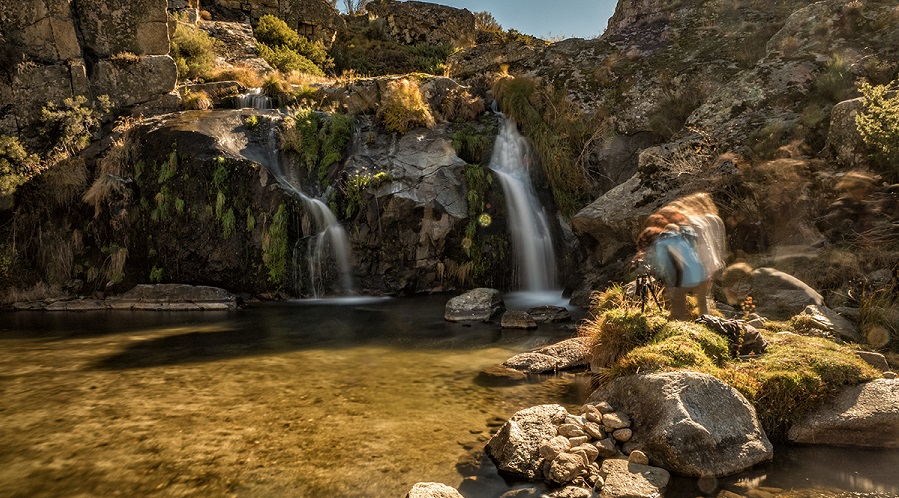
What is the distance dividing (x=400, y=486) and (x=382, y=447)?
0.70 meters

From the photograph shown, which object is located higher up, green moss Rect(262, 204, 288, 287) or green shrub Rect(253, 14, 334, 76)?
green shrub Rect(253, 14, 334, 76)

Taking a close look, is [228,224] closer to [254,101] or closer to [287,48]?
[254,101]

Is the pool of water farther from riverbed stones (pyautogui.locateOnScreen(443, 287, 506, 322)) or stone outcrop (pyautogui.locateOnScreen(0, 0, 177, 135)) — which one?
stone outcrop (pyautogui.locateOnScreen(0, 0, 177, 135))

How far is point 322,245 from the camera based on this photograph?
13.9m

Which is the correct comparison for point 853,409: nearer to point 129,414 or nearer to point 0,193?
point 129,414

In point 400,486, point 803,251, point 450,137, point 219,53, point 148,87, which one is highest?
point 219,53

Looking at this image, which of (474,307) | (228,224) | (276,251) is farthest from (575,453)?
(228,224)

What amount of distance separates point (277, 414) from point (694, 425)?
415cm

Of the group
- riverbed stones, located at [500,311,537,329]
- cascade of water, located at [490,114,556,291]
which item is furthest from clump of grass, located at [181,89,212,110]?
riverbed stones, located at [500,311,537,329]

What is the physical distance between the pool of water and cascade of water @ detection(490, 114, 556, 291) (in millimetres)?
4390

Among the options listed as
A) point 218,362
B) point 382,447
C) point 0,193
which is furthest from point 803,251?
point 0,193

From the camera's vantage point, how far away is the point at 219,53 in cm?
2138

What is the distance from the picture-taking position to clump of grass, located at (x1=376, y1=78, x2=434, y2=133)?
16.5m

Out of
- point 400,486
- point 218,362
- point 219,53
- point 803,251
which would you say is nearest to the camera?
point 400,486
